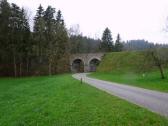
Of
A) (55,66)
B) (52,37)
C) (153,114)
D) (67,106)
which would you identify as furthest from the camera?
(55,66)

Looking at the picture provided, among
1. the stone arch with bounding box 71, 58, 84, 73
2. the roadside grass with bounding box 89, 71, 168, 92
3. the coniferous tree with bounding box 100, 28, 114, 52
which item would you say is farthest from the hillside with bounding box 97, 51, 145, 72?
the coniferous tree with bounding box 100, 28, 114, 52

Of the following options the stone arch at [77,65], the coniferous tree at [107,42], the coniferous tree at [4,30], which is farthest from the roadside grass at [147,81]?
the coniferous tree at [107,42]

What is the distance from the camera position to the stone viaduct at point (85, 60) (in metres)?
91.8

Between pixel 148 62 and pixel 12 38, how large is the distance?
38126 mm

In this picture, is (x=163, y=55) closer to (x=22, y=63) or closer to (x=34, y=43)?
(x=34, y=43)

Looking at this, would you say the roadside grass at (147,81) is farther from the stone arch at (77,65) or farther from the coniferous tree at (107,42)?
the coniferous tree at (107,42)

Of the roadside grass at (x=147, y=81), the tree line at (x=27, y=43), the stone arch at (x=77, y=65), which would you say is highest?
the tree line at (x=27, y=43)

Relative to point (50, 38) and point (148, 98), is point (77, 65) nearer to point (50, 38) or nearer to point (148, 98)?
point (50, 38)

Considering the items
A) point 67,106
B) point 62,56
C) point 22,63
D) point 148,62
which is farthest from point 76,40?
point 67,106

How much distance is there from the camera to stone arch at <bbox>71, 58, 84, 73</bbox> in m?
93.8

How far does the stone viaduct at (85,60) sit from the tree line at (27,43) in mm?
14808

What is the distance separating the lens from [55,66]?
76.9 metres

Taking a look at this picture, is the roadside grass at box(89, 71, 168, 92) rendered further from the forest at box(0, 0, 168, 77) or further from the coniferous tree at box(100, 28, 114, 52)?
the coniferous tree at box(100, 28, 114, 52)

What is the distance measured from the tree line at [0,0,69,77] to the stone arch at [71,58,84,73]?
15953mm
